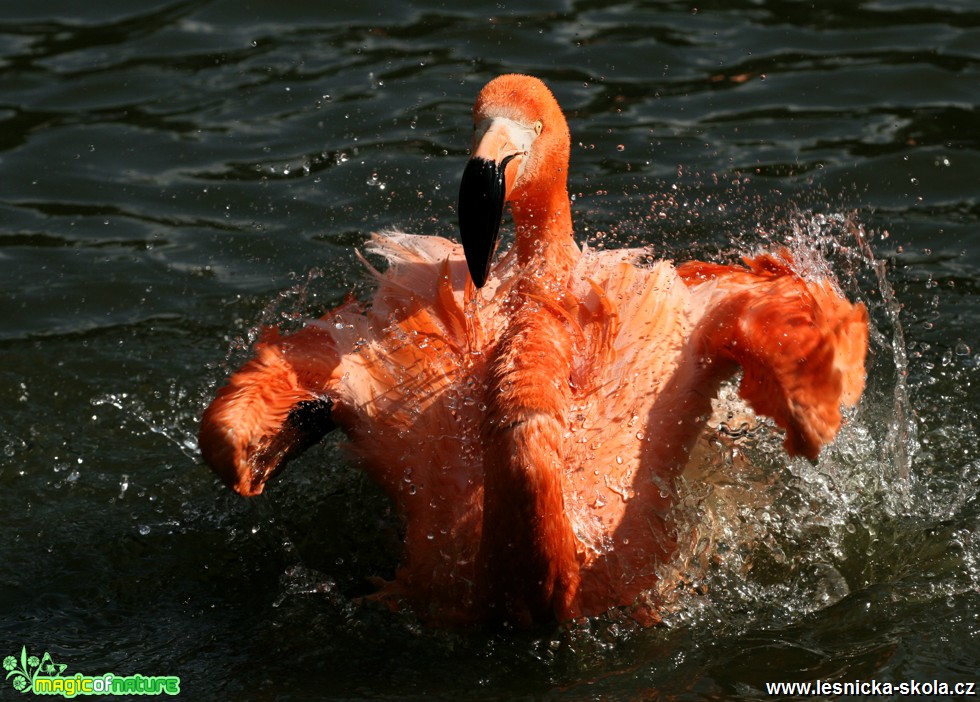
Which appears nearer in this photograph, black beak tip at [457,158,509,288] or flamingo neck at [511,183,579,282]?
black beak tip at [457,158,509,288]

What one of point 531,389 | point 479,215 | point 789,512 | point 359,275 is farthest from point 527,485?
point 359,275

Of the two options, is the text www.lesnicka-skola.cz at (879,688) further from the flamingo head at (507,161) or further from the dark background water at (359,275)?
the flamingo head at (507,161)

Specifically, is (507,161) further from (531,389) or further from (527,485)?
(527,485)

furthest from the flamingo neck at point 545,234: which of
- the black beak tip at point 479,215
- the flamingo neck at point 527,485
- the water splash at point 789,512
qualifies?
the water splash at point 789,512

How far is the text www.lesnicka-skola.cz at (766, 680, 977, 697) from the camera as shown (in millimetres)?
4375

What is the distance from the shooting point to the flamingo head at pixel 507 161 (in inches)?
172

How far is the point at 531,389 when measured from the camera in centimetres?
429

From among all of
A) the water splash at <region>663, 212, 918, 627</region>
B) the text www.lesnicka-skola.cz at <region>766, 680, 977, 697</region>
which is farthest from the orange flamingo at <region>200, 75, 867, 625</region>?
the text www.lesnicka-skola.cz at <region>766, 680, 977, 697</region>

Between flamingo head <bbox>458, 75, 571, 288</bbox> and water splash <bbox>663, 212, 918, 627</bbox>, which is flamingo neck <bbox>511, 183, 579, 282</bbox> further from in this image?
water splash <bbox>663, 212, 918, 627</bbox>

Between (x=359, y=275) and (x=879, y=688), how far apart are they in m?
4.10

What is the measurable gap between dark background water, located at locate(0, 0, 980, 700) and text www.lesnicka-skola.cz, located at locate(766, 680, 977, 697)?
0.06m

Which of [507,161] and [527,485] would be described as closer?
[527,485]

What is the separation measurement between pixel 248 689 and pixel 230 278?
11.2 ft

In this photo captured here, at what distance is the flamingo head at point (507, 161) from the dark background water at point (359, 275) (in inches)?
53.7
